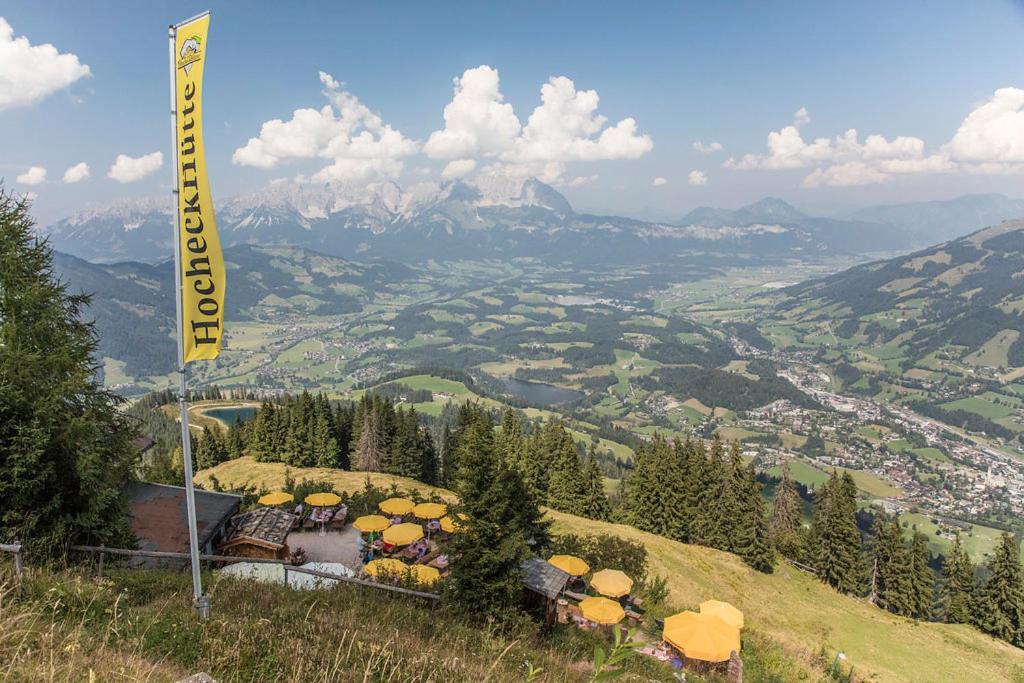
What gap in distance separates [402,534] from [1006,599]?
50422mm

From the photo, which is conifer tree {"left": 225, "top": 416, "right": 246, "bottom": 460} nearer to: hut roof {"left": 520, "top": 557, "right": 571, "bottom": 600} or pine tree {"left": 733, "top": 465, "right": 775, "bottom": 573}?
hut roof {"left": 520, "top": 557, "right": 571, "bottom": 600}

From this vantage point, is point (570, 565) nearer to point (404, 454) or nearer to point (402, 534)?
point (402, 534)

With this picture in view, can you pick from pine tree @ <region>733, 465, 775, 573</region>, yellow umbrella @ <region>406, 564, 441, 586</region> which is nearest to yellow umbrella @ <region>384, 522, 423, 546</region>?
yellow umbrella @ <region>406, 564, 441, 586</region>

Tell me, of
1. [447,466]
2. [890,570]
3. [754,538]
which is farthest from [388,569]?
[890,570]

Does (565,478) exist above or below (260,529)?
below

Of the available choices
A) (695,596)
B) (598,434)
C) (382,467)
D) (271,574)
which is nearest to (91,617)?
(271,574)

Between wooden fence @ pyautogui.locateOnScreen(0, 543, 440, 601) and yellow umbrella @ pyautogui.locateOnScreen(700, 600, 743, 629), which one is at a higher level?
wooden fence @ pyautogui.locateOnScreen(0, 543, 440, 601)

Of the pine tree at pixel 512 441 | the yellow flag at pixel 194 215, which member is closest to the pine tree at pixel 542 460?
the pine tree at pixel 512 441

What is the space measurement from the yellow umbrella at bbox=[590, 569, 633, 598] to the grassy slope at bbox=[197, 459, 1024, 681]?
5881 mm

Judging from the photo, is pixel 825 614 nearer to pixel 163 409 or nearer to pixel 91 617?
pixel 91 617

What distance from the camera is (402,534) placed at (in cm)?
2875

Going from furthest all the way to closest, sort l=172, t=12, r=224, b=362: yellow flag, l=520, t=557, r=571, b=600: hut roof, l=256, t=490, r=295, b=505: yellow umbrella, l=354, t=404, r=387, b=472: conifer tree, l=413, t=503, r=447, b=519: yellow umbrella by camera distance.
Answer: l=354, t=404, r=387, b=472: conifer tree, l=413, t=503, r=447, b=519: yellow umbrella, l=256, t=490, r=295, b=505: yellow umbrella, l=520, t=557, r=571, b=600: hut roof, l=172, t=12, r=224, b=362: yellow flag

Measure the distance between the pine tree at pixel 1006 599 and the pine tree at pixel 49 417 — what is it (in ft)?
195

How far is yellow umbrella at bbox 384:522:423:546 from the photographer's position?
28250 millimetres
